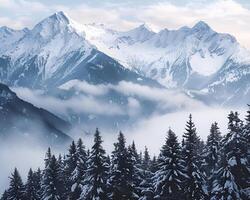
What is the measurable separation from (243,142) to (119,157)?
1459cm

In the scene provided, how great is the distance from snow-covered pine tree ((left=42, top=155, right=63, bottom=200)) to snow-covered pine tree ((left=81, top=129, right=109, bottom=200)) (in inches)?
408

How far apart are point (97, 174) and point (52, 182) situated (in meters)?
12.9

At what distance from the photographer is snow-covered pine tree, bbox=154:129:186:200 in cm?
5716

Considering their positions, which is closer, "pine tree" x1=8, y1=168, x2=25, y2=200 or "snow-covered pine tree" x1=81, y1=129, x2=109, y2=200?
"snow-covered pine tree" x1=81, y1=129, x2=109, y2=200

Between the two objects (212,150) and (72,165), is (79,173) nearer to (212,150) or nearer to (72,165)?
(72,165)

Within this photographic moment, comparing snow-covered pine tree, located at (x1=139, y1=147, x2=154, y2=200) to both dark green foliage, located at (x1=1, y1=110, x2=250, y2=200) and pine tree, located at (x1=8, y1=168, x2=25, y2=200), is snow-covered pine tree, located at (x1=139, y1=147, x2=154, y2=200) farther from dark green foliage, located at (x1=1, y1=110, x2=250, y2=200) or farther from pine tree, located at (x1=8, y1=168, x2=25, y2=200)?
pine tree, located at (x1=8, y1=168, x2=25, y2=200)

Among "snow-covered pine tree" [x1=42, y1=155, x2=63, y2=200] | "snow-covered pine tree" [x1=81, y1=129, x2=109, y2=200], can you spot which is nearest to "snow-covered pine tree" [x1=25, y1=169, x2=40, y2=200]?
"snow-covered pine tree" [x1=42, y1=155, x2=63, y2=200]

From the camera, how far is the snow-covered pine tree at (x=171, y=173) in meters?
57.2

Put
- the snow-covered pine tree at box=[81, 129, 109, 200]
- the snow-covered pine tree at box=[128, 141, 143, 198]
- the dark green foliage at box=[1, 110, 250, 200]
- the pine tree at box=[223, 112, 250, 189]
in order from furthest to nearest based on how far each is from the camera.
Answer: the snow-covered pine tree at box=[128, 141, 143, 198], the snow-covered pine tree at box=[81, 129, 109, 200], the pine tree at box=[223, 112, 250, 189], the dark green foliage at box=[1, 110, 250, 200]

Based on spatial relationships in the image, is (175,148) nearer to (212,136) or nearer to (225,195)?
(225,195)

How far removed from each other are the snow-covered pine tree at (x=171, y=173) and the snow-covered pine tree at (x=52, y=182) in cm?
2254

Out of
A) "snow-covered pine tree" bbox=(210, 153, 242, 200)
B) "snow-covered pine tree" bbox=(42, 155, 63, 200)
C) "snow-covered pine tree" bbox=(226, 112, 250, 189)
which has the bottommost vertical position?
"snow-covered pine tree" bbox=(210, 153, 242, 200)

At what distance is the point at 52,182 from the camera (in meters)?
76.9

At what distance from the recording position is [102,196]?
219 ft
